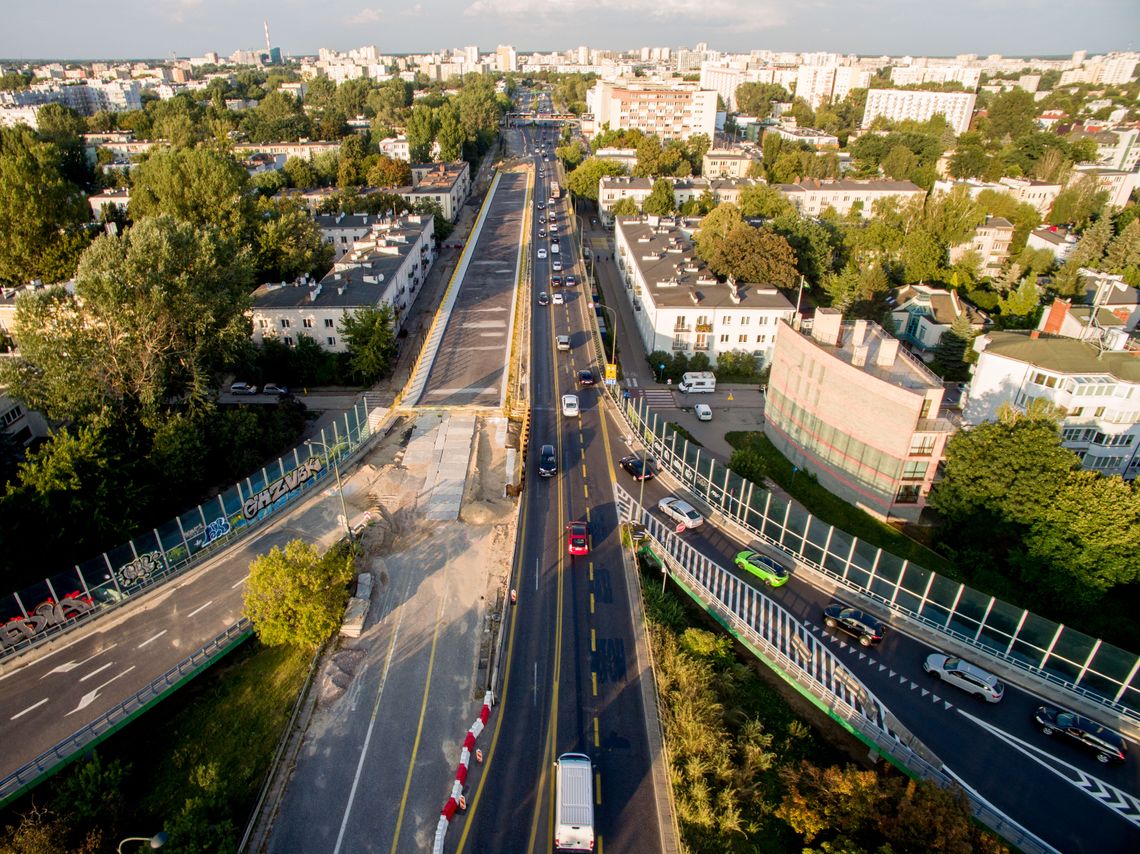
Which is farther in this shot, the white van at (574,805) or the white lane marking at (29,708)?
the white lane marking at (29,708)

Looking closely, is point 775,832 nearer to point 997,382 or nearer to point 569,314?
point 997,382

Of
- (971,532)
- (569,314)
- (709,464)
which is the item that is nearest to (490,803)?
(709,464)

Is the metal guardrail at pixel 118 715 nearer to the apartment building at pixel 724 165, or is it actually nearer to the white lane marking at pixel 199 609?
the white lane marking at pixel 199 609

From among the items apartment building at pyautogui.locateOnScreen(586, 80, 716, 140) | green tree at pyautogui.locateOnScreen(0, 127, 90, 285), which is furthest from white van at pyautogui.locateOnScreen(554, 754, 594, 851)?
apartment building at pyautogui.locateOnScreen(586, 80, 716, 140)

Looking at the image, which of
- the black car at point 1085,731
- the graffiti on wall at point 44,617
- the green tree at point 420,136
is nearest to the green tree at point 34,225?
the graffiti on wall at point 44,617

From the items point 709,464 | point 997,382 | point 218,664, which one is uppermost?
point 997,382

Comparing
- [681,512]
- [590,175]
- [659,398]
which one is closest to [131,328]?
[681,512]
